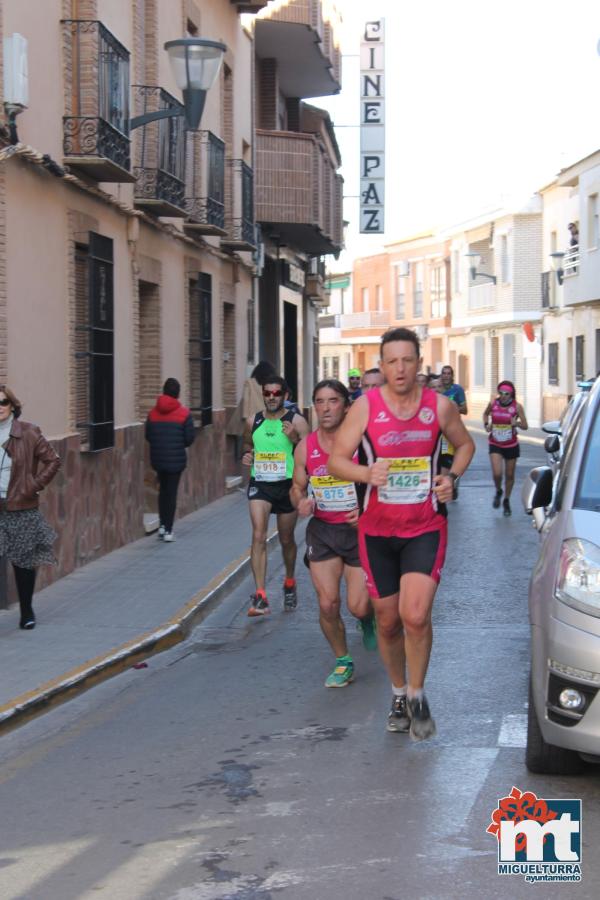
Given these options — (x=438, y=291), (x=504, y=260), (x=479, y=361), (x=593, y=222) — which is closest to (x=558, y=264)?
(x=504, y=260)

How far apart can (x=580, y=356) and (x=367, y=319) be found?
1283 inches

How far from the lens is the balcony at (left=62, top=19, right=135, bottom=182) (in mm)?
12648

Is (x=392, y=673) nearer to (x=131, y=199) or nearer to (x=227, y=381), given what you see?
(x=131, y=199)

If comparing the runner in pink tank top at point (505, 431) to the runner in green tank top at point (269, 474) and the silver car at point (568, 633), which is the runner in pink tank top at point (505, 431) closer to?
the runner in green tank top at point (269, 474)

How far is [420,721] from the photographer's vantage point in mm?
6637

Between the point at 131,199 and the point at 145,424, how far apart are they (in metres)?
2.43

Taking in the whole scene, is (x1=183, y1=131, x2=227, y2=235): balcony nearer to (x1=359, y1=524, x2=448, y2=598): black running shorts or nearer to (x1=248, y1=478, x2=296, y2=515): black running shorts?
(x1=248, y1=478, x2=296, y2=515): black running shorts

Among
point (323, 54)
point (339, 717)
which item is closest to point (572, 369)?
point (323, 54)

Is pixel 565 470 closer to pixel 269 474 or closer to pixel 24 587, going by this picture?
pixel 269 474

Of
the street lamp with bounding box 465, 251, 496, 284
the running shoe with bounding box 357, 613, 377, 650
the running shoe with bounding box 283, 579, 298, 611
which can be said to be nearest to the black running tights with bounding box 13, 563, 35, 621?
the running shoe with bounding box 283, 579, 298, 611

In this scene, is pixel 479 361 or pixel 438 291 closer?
pixel 479 361

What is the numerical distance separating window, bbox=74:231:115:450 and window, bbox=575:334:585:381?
32199mm

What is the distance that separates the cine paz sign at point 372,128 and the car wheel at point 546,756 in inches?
1182

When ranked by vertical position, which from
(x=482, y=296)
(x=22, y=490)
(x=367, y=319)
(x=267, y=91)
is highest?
(x=267, y=91)
